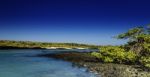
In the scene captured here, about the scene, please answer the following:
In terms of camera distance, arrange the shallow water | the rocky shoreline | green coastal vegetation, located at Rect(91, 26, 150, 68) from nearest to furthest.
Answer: the rocky shoreline
the shallow water
green coastal vegetation, located at Rect(91, 26, 150, 68)

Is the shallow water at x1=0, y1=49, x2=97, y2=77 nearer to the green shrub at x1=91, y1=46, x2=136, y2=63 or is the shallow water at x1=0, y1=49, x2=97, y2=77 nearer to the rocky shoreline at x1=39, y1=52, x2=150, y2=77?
the rocky shoreline at x1=39, y1=52, x2=150, y2=77

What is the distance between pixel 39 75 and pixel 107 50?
17332mm

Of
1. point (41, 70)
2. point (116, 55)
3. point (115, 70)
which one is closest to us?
point (115, 70)

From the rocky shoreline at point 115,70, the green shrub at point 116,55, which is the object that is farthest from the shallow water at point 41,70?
the green shrub at point 116,55

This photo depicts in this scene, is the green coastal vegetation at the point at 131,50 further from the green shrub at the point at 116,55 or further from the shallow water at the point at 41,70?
the shallow water at the point at 41,70

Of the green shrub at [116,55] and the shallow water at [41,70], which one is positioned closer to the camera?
the shallow water at [41,70]

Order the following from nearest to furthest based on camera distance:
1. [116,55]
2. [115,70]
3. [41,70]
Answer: [115,70] < [41,70] < [116,55]

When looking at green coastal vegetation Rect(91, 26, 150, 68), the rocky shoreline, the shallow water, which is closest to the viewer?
the rocky shoreline

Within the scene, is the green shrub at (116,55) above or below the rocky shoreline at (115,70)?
above

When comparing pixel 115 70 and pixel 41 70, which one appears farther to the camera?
pixel 41 70

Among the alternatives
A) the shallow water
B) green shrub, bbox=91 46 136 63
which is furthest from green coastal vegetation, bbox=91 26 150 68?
the shallow water

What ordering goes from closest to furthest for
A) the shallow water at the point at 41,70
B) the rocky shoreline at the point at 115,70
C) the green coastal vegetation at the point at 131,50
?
the rocky shoreline at the point at 115,70
the shallow water at the point at 41,70
the green coastal vegetation at the point at 131,50

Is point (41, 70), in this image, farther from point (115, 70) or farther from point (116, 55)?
point (116, 55)

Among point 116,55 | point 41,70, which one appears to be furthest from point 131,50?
point 41,70
